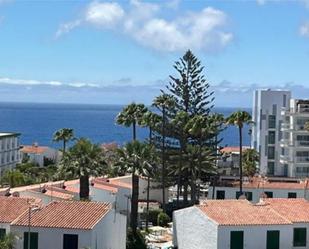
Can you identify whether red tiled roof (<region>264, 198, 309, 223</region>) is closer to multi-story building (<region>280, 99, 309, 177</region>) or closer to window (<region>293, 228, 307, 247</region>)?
window (<region>293, 228, 307, 247</region>)

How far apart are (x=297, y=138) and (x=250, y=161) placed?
643 centimetres

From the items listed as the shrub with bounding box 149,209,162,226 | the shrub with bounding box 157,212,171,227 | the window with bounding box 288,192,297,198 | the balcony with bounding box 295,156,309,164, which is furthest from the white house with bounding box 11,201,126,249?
the balcony with bounding box 295,156,309,164

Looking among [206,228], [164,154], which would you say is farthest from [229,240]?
[164,154]

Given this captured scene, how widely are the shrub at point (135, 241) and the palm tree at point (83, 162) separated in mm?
4274

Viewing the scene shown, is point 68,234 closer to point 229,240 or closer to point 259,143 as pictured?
point 229,240

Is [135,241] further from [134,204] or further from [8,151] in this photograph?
[8,151]

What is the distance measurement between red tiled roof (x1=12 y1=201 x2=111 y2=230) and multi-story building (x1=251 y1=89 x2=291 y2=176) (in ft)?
182

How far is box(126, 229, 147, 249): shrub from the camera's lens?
45716 millimetres

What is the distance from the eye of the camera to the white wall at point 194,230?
40.0 meters

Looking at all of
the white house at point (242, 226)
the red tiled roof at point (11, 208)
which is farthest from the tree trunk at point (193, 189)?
the red tiled roof at point (11, 208)

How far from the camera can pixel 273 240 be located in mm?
40219

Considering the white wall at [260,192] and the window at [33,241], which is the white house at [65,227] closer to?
the window at [33,241]

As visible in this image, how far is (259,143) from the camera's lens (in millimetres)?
92750

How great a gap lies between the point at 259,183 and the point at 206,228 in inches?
964
